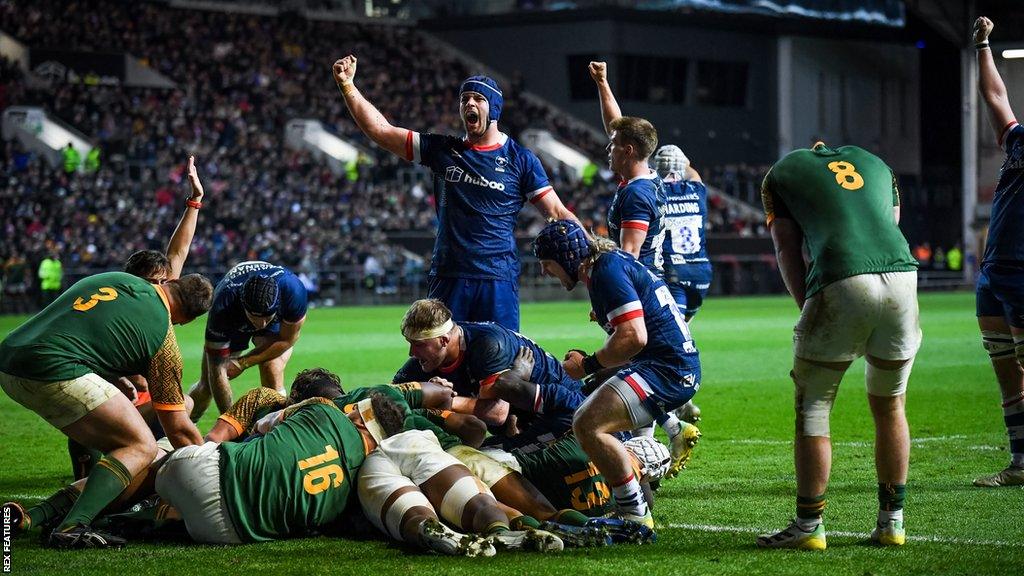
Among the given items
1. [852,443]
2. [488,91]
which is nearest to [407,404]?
[488,91]

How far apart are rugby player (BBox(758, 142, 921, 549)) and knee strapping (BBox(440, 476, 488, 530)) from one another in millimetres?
1516

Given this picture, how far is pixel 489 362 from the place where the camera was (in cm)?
769

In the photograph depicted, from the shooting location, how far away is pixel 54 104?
136ft

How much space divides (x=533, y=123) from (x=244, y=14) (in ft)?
39.0

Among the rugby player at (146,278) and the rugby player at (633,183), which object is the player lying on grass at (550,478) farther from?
the rugby player at (146,278)

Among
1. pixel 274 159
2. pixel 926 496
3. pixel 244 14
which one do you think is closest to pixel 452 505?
pixel 926 496

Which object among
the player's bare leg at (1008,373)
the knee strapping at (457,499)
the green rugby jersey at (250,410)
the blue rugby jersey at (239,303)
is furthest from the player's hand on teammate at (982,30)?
the blue rugby jersey at (239,303)

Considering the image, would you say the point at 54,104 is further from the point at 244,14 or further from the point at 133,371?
the point at 133,371

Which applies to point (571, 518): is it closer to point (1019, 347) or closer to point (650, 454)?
point (650, 454)

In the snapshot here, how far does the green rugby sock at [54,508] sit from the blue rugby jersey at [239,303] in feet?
8.56

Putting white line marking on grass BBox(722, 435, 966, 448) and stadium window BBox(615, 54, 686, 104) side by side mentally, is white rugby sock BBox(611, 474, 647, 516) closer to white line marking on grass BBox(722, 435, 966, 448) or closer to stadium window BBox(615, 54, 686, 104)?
white line marking on grass BBox(722, 435, 966, 448)

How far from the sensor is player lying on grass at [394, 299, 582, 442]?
755cm

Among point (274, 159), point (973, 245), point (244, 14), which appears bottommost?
point (973, 245)

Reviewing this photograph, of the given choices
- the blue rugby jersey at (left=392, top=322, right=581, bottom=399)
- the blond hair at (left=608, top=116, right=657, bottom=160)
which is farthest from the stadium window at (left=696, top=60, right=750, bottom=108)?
the blue rugby jersey at (left=392, top=322, right=581, bottom=399)
